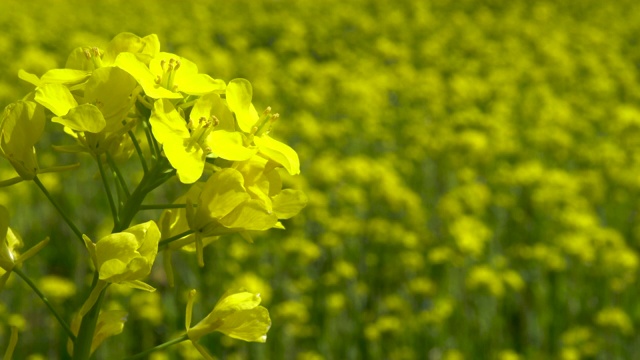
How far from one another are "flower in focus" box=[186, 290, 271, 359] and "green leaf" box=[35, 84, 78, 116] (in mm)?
342

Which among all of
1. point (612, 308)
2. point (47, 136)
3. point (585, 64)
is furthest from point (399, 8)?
point (612, 308)

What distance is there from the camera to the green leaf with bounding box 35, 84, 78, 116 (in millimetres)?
1123

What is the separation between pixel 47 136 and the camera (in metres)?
6.12

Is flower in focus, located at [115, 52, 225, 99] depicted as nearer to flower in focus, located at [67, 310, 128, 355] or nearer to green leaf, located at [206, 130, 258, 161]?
green leaf, located at [206, 130, 258, 161]

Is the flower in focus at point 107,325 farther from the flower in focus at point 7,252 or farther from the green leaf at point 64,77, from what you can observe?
the green leaf at point 64,77

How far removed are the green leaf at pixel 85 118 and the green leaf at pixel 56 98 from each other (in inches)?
0.9

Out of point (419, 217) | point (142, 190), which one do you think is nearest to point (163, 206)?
point (142, 190)

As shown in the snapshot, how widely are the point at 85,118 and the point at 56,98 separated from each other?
64mm

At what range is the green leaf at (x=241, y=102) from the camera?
1205 millimetres

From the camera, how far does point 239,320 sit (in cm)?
125

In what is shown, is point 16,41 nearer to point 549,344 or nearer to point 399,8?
point 399,8

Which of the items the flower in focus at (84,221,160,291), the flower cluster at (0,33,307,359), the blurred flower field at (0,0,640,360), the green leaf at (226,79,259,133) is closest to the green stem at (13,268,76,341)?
the flower cluster at (0,33,307,359)

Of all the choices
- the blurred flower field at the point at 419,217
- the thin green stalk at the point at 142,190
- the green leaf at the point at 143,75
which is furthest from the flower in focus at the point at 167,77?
the blurred flower field at the point at 419,217

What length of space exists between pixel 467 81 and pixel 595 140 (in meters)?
1.51
